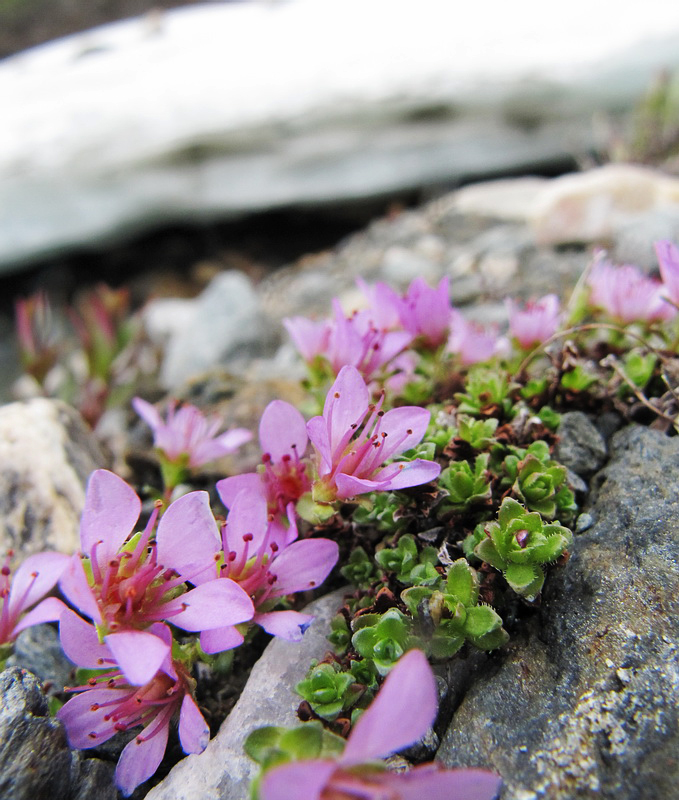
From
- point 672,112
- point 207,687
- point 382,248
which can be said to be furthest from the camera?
point 672,112

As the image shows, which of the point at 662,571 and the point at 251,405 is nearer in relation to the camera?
the point at 662,571

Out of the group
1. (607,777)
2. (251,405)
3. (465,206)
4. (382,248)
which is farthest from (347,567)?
(465,206)

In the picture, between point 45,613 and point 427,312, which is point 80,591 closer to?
point 45,613

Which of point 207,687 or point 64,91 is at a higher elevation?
point 64,91

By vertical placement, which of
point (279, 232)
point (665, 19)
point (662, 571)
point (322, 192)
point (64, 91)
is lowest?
point (279, 232)

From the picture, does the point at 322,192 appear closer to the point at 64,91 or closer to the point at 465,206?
the point at 465,206

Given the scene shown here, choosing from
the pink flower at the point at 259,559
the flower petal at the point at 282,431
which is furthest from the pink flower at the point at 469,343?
the pink flower at the point at 259,559

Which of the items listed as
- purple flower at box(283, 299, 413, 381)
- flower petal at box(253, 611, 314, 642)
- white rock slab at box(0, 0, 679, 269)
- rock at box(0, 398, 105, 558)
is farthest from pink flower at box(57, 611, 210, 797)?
white rock slab at box(0, 0, 679, 269)

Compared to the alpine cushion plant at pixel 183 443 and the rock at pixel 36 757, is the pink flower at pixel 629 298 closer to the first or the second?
the alpine cushion plant at pixel 183 443
